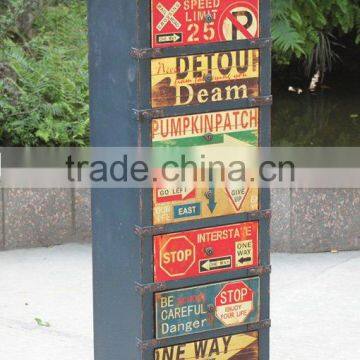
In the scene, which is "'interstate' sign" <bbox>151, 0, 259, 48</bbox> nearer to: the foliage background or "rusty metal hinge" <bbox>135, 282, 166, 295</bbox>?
"rusty metal hinge" <bbox>135, 282, 166, 295</bbox>

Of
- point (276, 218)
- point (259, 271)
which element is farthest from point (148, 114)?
point (276, 218)

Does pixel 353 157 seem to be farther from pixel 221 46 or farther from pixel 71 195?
pixel 221 46

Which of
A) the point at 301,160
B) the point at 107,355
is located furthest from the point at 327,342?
the point at 301,160

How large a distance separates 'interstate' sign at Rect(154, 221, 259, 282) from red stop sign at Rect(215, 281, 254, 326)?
9 cm

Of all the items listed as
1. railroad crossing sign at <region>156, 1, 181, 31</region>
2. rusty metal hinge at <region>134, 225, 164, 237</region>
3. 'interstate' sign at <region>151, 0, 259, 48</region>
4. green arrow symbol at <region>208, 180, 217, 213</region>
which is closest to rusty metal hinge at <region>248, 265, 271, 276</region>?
green arrow symbol at <region>208, 180, 217, 213</region>

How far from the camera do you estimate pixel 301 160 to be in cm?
980

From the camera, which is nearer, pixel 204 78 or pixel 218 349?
pixel 204 78

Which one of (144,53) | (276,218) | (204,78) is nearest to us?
(144,53)

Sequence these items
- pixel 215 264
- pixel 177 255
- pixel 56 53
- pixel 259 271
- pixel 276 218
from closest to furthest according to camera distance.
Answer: pixel 177 255 < pixel 215 264 < pixel 259 271 < pixel 276 218 < pixel 56 53

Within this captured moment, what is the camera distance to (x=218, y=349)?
16.9 feet

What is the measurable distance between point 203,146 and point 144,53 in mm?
491

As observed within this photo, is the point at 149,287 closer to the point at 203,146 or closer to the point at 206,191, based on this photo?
the point at 206,191

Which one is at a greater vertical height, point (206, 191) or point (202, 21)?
point (202, 21)

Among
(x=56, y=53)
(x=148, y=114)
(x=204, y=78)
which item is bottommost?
(x=148, y=114)
